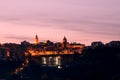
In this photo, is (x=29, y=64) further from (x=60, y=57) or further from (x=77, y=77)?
(x=77, y=77)

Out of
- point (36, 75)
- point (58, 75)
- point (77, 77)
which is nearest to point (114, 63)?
point (77, 77)

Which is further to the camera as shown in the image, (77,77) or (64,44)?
(64,44)

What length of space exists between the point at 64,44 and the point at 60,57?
916 inches

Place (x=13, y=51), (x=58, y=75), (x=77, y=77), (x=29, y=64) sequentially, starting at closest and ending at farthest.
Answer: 1. (x=77, y=77)
2. (x=58, y=75)
3. (x=29, y=64)
4. (x=13, y=51)

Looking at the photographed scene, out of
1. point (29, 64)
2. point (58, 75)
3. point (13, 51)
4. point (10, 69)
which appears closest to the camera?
point (58, 75)

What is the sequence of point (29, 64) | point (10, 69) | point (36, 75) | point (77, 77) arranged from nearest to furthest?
point (77, 77) → point (36, 75) → point (10, 69) → point (29, 64)

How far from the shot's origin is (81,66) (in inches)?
4906

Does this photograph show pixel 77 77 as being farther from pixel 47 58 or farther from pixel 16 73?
pixel 47 58

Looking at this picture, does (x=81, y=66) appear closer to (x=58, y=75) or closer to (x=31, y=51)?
(x=58, y=75)

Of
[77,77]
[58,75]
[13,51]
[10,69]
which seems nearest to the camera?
[77,77]

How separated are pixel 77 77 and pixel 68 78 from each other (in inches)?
95.2

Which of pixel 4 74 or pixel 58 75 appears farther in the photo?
pixel 4 74

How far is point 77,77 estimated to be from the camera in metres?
103

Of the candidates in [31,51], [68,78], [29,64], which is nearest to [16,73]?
[29,64]
